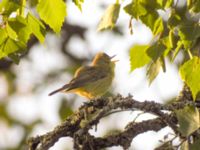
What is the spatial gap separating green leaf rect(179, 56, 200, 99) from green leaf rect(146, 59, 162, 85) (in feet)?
1.22

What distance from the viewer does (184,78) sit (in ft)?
11.8

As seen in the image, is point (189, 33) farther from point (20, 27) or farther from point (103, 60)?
point (103, 60)

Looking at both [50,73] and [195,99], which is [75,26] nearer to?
[50,73]

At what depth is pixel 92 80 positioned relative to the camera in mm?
8836

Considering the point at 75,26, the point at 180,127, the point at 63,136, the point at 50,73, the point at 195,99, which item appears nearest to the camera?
the point at 180,127

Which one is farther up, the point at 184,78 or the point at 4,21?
the point at 4,21

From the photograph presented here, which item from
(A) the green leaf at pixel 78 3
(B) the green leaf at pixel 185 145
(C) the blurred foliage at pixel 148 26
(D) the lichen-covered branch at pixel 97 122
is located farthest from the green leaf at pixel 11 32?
(B) the green leaf at pixel 185 145

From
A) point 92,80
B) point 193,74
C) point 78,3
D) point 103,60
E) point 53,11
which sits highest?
point 103,60

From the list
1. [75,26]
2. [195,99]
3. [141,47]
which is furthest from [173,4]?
[75,26]

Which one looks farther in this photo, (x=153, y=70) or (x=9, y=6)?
(x=153, y=70)

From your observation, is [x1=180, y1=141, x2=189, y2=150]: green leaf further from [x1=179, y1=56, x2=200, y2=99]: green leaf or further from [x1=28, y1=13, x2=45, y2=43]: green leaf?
[x1=28, y1=13, x2=45, y2=43]: green leaf

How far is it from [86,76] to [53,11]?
5.05 metres

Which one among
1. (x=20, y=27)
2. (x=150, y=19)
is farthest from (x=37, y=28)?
(x=150, y=19)

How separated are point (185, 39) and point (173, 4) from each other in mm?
451
